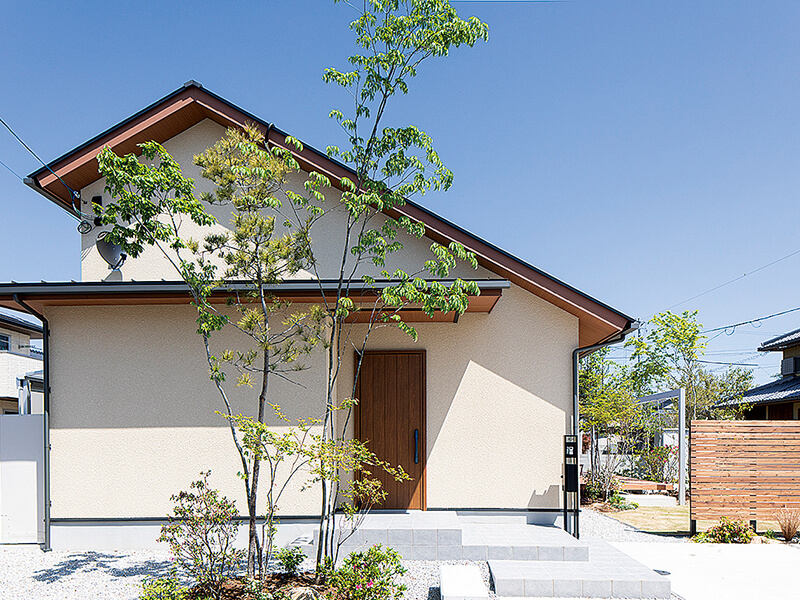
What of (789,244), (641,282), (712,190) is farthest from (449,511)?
(789,244)

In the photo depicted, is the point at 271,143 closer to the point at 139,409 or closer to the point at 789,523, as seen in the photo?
the point at 139,409

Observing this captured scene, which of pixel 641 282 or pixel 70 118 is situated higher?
pixel 70 118

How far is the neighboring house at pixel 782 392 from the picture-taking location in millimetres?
22517

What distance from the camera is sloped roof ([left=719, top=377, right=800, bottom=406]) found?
2177 cm

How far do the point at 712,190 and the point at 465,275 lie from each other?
37.8ft

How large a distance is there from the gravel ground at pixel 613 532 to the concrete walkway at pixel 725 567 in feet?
1.26

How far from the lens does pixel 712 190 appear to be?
17.0 meters

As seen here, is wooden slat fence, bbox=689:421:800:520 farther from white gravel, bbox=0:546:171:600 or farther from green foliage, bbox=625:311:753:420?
white gravel, bbox=0:546:171:600

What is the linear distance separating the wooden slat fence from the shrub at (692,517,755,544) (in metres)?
0.31

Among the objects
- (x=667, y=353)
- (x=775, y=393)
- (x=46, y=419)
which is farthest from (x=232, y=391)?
(x=775, y=393)

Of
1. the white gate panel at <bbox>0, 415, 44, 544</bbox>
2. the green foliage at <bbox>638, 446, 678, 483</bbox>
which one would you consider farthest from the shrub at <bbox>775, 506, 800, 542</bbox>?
the white gate panel at <bbox>0, 415, 44, 544</bbox>

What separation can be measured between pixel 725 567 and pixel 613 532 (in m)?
2.40

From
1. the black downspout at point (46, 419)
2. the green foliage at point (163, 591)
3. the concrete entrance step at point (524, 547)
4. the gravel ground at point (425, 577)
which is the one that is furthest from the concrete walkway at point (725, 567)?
the black downspout at point (46, 419)

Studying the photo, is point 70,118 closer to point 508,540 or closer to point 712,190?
point 508,540
